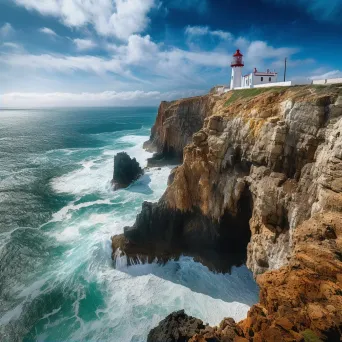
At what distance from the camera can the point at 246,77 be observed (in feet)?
133

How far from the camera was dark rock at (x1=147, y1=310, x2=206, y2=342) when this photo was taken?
43.3 feet

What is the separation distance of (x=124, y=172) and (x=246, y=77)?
27.3 meters

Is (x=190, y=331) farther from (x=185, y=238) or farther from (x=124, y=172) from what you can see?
(x=124, y=172)

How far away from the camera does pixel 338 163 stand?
41.2ft

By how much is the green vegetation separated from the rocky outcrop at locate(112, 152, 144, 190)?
35288 millimetres

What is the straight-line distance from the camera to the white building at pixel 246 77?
123 ft

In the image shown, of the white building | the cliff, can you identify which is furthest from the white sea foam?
the white building

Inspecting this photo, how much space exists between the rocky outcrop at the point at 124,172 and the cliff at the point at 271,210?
17816 millimetres

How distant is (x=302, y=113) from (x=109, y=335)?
20.8 metres

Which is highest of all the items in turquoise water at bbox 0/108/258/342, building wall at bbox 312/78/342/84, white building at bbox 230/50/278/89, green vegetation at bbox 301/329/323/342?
white building at bbox 230/50/278/89

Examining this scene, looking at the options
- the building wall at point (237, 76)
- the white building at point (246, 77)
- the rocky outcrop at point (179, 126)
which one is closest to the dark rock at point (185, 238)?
the white building at point (246, 77)

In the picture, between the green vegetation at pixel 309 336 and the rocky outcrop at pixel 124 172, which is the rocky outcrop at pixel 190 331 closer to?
the green vegetation at pixel 309 336

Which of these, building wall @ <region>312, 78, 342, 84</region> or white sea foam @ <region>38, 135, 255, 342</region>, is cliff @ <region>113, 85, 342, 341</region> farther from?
building wall @ <region>312, 78, 342, 84</region>

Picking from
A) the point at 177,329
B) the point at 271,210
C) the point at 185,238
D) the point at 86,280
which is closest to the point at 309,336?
the point at 177,329
